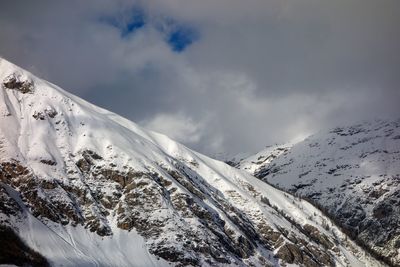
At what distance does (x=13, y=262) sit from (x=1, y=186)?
4597cm

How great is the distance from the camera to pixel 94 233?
651ft

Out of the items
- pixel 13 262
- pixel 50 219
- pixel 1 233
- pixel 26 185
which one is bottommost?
pixel 13 262

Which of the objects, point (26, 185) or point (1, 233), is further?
point (26, 185)

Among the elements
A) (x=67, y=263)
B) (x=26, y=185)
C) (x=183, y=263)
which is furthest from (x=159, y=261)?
(x=26, y=185)

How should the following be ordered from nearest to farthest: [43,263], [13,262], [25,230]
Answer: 1. [13,262]
2. [43,263]
3. [25,230]

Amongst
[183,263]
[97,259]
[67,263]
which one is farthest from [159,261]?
[67,263]

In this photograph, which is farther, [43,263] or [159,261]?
[159,261]

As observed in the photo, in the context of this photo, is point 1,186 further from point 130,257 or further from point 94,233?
point 130,257

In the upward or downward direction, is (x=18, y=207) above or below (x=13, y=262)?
above

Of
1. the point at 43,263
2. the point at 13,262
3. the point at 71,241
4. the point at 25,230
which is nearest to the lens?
the point at 13,262

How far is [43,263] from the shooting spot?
159500 millimetres

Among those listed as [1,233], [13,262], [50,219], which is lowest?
[13,262]

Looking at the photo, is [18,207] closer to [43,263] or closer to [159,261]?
[43,263]

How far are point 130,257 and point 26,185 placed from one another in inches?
1719
